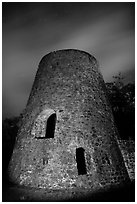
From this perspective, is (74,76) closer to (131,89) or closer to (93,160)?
(93,160)

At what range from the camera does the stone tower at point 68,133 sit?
786 centimetres

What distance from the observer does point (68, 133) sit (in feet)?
28.6

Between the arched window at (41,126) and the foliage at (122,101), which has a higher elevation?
the foliage at (122,101)

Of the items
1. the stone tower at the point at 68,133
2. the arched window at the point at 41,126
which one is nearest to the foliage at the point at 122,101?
the stone tower at the point at 68,133

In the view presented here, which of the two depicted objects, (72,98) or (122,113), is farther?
(122,113)

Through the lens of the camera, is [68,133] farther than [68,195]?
Yes

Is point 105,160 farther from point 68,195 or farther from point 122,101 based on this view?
point 122,101

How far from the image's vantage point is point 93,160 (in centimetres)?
812

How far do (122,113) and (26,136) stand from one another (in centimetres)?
1282

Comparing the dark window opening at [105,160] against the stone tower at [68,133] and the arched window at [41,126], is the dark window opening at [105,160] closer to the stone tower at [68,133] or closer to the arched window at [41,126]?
the stone tower at [68,133]

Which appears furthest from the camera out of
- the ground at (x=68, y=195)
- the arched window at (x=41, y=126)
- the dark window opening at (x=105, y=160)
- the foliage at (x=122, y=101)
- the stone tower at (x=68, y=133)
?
the foliage at (x=122, y=101)

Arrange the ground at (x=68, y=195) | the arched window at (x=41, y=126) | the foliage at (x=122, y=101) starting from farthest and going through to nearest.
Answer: the foliage at (x=122, y=101) → the arched window at (x=41, y=126) → the ground at (x=68, y=195)

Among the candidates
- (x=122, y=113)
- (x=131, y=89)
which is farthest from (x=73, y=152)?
(x=131, y=89)

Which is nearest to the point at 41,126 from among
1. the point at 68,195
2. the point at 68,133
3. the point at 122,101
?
the point at 68,133
